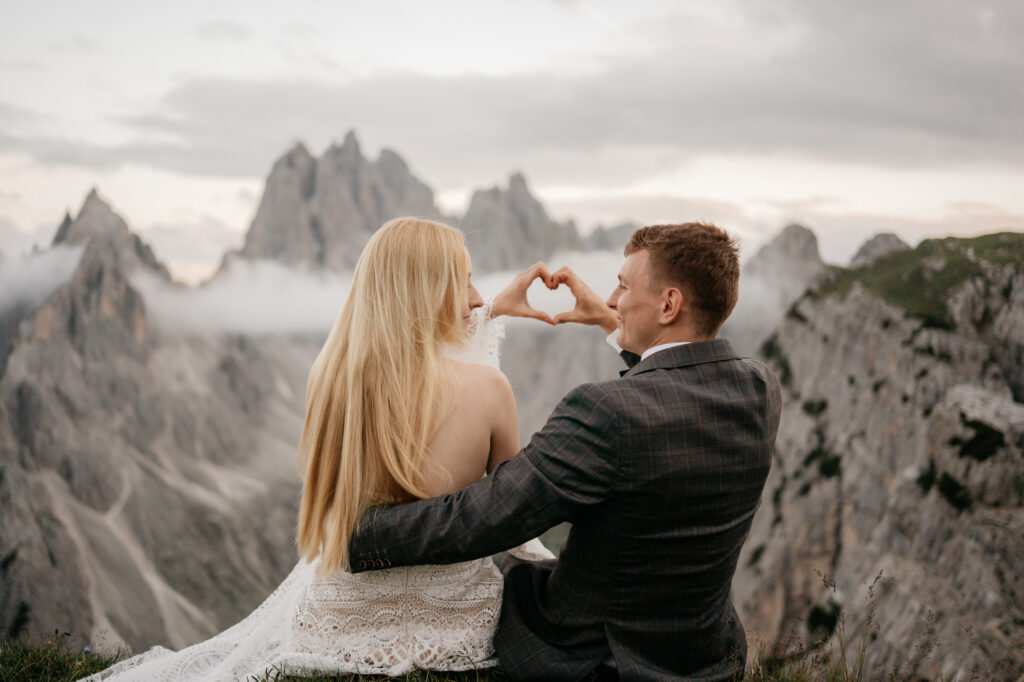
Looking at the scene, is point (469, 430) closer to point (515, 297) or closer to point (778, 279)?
point (515, 297)

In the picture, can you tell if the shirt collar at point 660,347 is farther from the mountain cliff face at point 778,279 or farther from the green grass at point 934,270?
the mountain cliff face at point 778,279

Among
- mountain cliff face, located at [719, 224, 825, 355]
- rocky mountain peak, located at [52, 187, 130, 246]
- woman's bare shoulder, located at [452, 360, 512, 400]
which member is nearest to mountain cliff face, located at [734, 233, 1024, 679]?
woman's bare shoulder, located at [452, 360, 512, 400]

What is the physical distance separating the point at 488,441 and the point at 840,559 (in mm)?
64418

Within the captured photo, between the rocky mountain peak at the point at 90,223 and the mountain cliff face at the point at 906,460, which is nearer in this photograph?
the mountain cliff face at the point at 906,460

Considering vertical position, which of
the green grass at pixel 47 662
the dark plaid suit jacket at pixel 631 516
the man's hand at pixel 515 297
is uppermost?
the man's hand at pixel 515 297

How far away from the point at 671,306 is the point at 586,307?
1.45m

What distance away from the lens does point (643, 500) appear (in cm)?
411

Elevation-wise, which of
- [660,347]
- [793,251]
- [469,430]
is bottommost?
[469,430]

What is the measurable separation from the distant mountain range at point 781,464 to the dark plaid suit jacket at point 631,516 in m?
1.84

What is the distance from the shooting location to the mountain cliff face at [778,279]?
591 ft

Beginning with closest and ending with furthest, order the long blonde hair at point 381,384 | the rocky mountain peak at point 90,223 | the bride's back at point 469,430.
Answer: the long blonde hair at point 381,384 → the bride's back at point 469,430 → the rocky mountain peak at point 90,223

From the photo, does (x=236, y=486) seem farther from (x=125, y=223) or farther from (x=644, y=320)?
(x=644, y=320)

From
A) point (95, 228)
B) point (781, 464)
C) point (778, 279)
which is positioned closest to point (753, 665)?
point (781, 464)

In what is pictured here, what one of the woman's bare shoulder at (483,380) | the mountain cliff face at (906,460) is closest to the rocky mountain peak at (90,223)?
the mountain cliff face at (906,460)
